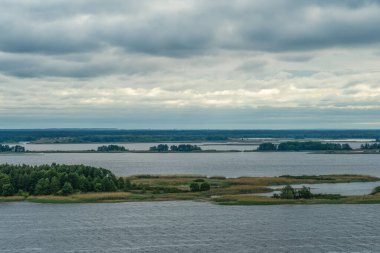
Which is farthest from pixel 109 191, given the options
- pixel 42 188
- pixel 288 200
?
pixel 288 200

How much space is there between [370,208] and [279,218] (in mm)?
13729

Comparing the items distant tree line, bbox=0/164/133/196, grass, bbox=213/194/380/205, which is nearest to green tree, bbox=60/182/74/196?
distant tree line, bbox=0/164/133/196

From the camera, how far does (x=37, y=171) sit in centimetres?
9300

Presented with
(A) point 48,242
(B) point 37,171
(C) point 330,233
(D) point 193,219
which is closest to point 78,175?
(B) point 37,171

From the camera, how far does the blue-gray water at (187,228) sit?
2092 inches

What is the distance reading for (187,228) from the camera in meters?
61.3

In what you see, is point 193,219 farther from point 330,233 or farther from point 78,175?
point 78,175

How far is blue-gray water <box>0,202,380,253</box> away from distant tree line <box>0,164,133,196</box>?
883 centimetres

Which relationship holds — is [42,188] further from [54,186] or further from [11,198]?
[11,198]

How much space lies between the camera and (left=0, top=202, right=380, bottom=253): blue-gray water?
174ft

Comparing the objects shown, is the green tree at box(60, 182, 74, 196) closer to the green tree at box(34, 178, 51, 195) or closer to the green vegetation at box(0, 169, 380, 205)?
the green vegetation at box(0, 169, 380, 205)

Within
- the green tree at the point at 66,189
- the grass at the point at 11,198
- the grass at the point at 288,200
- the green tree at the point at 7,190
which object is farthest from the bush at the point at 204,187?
the green tree at the point at 7,190

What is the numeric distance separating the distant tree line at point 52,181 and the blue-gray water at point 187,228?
8.83 m

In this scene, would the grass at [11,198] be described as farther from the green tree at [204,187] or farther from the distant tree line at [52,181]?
the green tree at [204,187]
